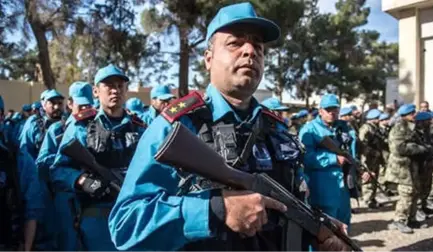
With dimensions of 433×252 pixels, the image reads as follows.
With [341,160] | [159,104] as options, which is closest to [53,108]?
[159,104]

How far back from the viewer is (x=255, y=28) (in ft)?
5.57

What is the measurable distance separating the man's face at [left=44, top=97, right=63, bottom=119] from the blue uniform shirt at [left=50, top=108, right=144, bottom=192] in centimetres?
197

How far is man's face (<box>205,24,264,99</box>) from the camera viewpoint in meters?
1.64

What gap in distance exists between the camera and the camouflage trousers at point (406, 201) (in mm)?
6651

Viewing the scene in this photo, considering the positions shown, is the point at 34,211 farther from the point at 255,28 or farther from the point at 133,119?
the point at 255,28

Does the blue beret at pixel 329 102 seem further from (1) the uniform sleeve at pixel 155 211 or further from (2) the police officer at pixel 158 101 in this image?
(1) the uniform sleeve at pixel 155 211

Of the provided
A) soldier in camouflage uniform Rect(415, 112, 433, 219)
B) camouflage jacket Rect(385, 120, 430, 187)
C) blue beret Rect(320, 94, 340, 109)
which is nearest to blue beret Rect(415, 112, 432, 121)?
soldier in camouflage uniform Rect(415, 112, 433, 219)

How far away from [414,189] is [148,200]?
6.20 metres

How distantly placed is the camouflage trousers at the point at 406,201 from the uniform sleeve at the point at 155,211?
6.00 m

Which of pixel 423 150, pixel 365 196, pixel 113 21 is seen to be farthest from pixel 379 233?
pixel 113 21

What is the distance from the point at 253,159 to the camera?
1.65 metres

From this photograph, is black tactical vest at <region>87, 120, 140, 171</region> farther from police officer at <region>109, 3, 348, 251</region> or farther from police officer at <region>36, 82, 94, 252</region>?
police officer at <region>109, 3, 348, 251</region>

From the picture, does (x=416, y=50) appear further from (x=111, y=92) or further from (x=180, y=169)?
(x=180, y=169)

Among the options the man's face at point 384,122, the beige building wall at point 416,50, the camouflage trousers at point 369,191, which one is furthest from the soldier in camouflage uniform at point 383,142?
the beige building wall at point 416,50
